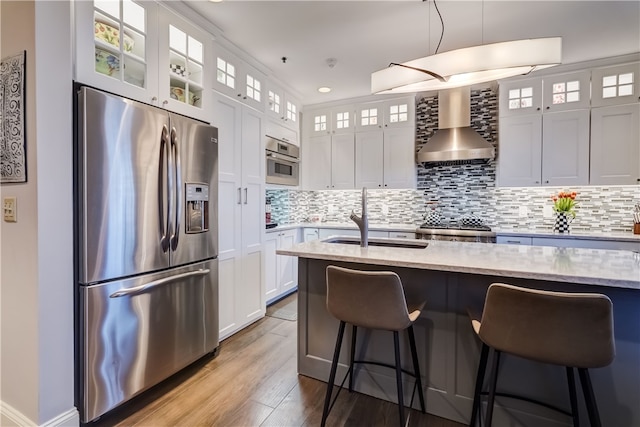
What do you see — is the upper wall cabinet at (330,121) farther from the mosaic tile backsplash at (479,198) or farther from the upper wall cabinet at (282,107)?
the mosaic tile backsplash at (479,198)

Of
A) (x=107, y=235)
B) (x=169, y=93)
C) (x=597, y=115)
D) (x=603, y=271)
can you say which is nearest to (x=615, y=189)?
(x=597, y=115)

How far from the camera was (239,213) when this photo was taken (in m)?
2.90

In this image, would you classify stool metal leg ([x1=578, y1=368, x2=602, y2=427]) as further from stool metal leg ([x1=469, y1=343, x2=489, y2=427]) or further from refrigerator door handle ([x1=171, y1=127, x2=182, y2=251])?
refrigerator door handle ([x1=171, y1=127, x2=182, y2=251])

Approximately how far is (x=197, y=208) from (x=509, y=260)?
2.01 m

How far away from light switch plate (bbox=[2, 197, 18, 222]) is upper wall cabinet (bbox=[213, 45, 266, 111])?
1.58 meters

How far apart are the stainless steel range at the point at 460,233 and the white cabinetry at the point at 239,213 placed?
6.23 ft

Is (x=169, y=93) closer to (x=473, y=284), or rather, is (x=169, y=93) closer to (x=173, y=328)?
(x=173, y=328)

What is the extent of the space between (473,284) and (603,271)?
0.55 m

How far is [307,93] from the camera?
4.23 metres

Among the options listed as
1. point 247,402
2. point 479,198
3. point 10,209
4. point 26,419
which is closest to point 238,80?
point 10,209

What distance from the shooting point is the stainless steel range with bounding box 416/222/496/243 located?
3340 mm

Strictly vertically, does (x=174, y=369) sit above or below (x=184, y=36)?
below

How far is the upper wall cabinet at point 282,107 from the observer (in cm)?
360

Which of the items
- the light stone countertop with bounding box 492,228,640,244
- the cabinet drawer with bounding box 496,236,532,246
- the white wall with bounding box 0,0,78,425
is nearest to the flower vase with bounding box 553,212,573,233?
the light stone countertop with bounding box 492,228,640,244
